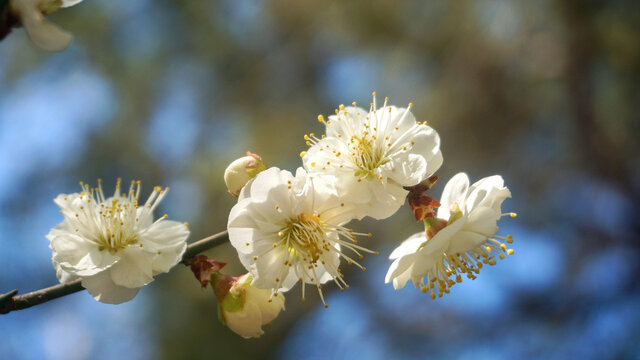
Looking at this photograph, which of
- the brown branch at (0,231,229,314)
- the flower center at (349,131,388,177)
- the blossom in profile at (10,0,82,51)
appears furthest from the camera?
the flower center at (349,131,388,177)

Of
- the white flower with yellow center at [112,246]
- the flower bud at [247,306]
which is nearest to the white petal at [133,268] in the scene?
the white flower with yellow center at [112,246]

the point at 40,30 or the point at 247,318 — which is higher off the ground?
the point at 40,30

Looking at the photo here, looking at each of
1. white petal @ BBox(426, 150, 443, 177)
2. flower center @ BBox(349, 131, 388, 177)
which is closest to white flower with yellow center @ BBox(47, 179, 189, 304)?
flower center @ BBox(349, 131, 388, 177)

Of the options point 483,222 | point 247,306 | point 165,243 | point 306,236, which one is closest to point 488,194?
point 483,222

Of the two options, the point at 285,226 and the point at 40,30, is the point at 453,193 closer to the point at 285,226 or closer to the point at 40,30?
the point at 285,226

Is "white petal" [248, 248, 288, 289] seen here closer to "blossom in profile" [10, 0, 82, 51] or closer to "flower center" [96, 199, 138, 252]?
"flower center" [96, 199, 138, 252]

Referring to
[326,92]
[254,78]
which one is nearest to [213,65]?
[254,78]

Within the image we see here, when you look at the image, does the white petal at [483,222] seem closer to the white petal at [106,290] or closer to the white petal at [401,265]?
the white petal at [401,265]
